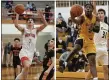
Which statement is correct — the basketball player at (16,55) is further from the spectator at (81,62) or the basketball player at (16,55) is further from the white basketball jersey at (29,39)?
the spectator at (81,62)

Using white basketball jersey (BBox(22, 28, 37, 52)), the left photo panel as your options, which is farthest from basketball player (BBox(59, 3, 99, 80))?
white basketball jersey (BBox(22, 28, 37, 52))

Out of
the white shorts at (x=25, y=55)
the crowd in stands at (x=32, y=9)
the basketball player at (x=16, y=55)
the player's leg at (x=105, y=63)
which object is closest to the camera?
the player's leg at (x=105, y=63)

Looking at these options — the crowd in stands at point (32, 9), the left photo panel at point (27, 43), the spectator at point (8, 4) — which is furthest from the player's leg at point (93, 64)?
the spectator at point (8, 4)

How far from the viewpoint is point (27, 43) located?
5824 mm

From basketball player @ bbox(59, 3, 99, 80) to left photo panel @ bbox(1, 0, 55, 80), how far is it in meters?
0.96

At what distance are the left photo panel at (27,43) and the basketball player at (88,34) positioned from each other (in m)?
0.96

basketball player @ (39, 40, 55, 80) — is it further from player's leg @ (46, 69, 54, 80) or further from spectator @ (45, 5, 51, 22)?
spectator @ (45, 5, 51, 22)

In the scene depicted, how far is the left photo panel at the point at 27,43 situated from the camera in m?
5.77

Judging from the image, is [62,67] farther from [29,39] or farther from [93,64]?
[29,39]

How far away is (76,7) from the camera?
4887 mm

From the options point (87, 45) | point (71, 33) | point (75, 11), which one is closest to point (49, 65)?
point (87, 45)

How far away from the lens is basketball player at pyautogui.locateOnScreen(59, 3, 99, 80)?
4.86m

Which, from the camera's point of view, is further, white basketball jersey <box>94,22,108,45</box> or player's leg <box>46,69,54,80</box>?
player's leg <box>46,69,54,80</box>

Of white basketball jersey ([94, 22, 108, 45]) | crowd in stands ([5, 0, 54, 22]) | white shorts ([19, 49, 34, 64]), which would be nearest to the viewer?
white basketball jersey ([94, 22, 108, 45])
